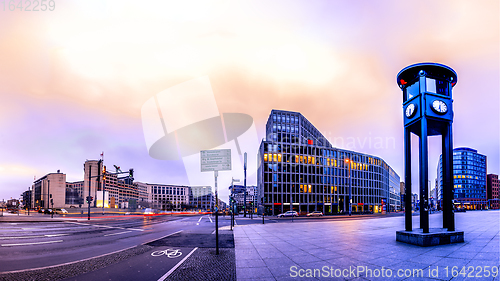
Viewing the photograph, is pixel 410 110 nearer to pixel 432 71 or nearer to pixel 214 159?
pixel 432 71

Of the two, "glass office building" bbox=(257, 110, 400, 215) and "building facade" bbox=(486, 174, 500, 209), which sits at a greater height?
"glass office building" bbox=(257, 110, 400, 215)

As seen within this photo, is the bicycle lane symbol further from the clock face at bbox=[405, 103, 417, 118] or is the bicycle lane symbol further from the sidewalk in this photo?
the clock face at bbox=[405, 103, 417, 118]

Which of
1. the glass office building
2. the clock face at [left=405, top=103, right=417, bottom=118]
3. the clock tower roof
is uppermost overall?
the clock tower roof

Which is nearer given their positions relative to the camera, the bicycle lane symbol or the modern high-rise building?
the bicycle lane symbol

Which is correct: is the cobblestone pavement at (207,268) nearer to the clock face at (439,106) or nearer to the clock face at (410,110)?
the clock face at (410,110)

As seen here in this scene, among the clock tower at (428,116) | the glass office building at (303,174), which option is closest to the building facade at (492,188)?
the glass office building at (303,174)

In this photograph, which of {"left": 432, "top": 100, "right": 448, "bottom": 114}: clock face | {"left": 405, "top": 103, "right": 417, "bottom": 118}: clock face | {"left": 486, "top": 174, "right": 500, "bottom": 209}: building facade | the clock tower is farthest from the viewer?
{"left": 486, "top": 174, "right": 500, "bottom": 209}: building facade

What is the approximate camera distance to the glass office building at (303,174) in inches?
3031

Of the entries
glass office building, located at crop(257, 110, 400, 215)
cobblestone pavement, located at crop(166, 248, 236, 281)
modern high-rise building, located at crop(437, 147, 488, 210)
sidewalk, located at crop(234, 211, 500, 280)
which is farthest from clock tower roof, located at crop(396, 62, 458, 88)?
modern high-rise building, located at crop(437, 147, 488, 210)

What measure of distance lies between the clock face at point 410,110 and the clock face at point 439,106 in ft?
2.58

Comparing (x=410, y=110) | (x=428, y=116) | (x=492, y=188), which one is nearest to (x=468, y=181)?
(x=492, y=188)

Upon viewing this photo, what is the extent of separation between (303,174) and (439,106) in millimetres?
71762

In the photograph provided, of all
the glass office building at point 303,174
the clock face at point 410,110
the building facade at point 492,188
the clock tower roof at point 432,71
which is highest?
the clock tower roof at point 432,71

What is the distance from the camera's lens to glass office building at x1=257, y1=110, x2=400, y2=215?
77.0 metres
